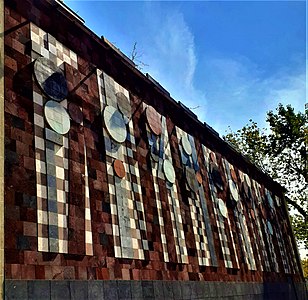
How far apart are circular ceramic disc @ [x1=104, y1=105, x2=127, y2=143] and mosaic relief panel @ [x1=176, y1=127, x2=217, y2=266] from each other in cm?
323

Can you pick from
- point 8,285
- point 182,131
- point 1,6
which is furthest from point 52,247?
point 182,131

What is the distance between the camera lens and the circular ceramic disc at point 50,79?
24.2 feet

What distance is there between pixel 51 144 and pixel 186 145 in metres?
6.39

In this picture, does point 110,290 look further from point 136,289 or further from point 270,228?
point 270,228

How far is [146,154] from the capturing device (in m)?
10.3

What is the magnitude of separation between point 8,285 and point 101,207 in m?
2.70

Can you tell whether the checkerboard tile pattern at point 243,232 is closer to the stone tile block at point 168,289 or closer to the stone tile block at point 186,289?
the stone tile block at point 186,289

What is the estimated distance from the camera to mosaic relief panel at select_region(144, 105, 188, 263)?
10000 millimetres

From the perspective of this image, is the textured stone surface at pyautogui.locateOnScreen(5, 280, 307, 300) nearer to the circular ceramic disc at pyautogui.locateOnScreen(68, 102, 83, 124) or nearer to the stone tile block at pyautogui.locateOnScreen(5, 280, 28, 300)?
the stone tile block at pyautogui.locateOnScreen(5, 280, 28, 300)

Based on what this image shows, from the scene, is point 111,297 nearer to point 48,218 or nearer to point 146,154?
point 48,218

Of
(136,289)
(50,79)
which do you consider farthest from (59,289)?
(50,79)

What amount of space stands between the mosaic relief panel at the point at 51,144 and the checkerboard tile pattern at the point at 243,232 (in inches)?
347

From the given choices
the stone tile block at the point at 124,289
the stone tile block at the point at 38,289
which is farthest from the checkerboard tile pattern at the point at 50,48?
the stone tile block at the point at 124,289

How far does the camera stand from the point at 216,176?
47.4ft
